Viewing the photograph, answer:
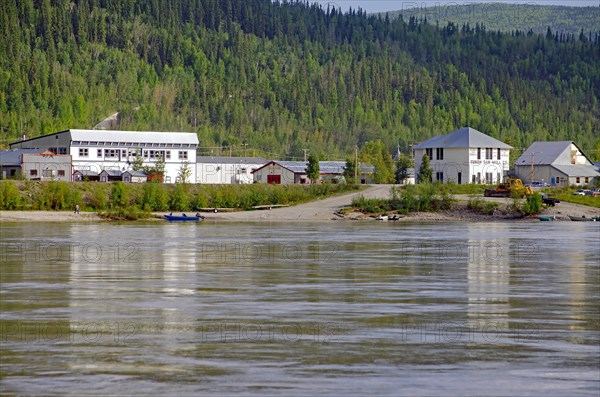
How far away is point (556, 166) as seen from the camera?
137 metres

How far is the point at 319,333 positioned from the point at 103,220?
217 feet

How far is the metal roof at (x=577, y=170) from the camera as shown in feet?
446

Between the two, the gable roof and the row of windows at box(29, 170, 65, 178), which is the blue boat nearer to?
the row of windows at box(29, 170, 65, 178)

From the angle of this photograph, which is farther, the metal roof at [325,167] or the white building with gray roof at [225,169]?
the white building with gray roof at [225,169]

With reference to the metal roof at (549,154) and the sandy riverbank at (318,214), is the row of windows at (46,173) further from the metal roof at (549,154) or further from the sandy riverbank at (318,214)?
the metal roof at (549,154)

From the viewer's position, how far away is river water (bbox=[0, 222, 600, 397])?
54.3ft

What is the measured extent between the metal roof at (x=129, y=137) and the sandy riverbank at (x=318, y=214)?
146 feet

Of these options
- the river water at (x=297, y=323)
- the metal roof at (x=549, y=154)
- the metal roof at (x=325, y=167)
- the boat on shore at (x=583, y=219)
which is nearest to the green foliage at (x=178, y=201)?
the boat on shore at (x=583, y=219)

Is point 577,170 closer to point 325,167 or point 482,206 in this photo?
point 325,167

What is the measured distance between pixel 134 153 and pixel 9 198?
4822 centimetres

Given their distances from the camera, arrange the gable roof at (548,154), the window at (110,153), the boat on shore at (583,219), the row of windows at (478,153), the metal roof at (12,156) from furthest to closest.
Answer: the gable roof at (548,154), the window at (110,153), the row of windows at (478,153), the metal roof at (12,156), the boat on shore at (583,219)

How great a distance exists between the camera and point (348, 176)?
124 metres

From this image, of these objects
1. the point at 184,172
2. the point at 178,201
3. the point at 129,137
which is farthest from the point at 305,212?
the point at 129,137

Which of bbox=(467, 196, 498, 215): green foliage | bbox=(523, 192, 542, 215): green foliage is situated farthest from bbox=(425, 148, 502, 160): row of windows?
bbox=(523, 192, 542, 215): green foliage
